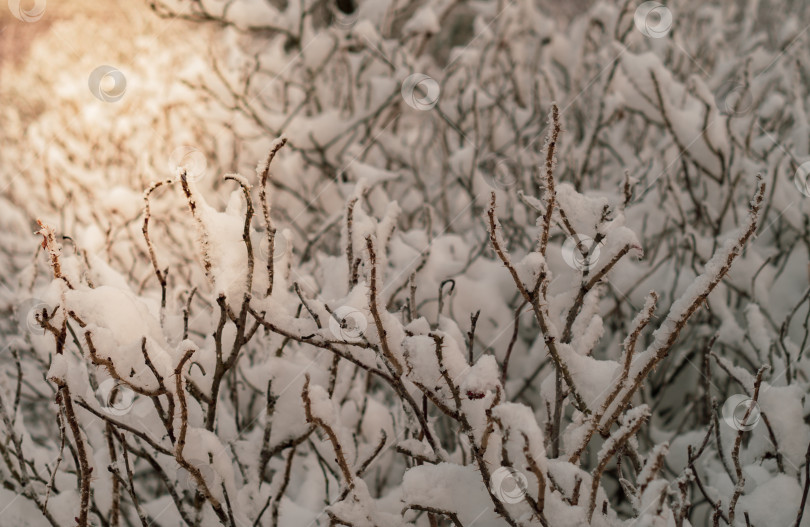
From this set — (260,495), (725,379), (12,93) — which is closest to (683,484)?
(260,495)

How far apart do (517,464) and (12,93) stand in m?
5.47

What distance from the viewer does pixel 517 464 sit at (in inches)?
36.9

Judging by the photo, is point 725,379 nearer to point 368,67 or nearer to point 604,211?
point 604,211

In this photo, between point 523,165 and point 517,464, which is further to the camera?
point 523,165

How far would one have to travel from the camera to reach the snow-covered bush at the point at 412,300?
0.97 m

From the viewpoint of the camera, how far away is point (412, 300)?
47.8 inches

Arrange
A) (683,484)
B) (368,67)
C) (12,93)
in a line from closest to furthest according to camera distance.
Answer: (683,484)
(368,67)
(12,93)

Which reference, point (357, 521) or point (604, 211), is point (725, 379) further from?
point (357, 521)

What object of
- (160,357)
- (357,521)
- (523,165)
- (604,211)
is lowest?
(357,521)

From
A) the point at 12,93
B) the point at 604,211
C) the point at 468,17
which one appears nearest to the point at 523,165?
the point at 604,211

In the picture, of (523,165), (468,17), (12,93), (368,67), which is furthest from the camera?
(468,17)

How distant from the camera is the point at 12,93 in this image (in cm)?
488

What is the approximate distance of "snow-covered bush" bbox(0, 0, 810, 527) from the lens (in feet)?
3.19

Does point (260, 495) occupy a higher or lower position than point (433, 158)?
lower
